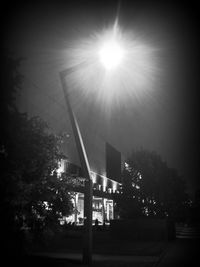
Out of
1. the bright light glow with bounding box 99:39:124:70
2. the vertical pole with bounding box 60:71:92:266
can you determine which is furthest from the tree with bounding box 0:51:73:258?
the bright light glow with bounding box 99:39:124:70

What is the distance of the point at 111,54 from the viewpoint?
10.0 meters

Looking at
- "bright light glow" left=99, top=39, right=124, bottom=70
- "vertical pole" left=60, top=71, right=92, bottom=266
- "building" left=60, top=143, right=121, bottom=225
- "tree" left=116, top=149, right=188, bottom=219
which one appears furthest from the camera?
"building" left=60, top=143, right=121, bottom=225

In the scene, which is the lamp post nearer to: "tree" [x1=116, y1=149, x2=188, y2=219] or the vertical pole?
the vertical pole

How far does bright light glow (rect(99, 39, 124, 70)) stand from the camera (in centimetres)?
991

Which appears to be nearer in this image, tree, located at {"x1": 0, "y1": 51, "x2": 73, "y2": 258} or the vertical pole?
tree, located at {"x1": 0, "y1": 51, "x2": 73, "y2": 258}

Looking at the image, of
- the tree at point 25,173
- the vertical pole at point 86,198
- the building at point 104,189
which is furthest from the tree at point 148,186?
the tree at point 25,173

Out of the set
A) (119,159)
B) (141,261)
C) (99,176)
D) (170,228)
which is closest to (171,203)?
(170,228)

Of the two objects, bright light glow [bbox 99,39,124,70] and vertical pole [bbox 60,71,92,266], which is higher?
bright light glow [bbox 99,39,124,70]

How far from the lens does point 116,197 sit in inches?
1112

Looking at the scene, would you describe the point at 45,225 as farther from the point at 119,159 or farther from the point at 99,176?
the point at 119,159

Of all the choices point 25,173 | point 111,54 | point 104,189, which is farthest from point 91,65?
point 104,189

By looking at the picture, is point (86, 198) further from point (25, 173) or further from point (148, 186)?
point (148, 186)

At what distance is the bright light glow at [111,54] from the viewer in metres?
9.91

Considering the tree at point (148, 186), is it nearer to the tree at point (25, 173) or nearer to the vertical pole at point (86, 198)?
the vertical pole at point (86, 198)
